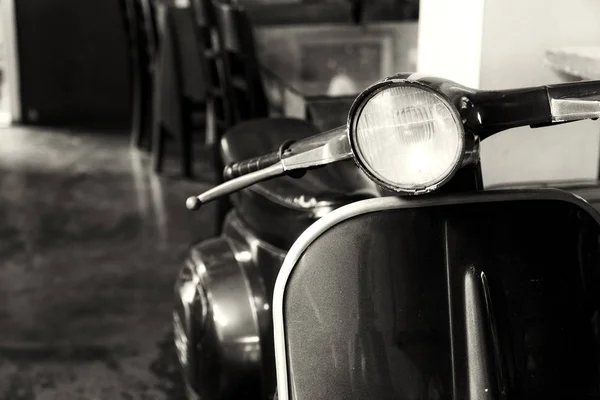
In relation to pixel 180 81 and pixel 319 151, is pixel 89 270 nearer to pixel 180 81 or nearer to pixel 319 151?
pixel 180 81

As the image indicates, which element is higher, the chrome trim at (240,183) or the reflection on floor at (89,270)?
the chrome trim at (240,183)

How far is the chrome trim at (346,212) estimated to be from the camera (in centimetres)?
111

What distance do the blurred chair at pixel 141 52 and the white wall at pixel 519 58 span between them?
3.15 meters

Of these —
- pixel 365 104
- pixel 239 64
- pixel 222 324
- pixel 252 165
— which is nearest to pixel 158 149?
pixel 239 64

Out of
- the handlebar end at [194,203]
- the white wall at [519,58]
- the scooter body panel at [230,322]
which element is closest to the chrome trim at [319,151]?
the handlebar end at [194,203]

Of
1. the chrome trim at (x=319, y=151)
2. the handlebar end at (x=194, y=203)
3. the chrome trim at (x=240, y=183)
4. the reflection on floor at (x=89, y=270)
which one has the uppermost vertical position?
the chrome trim at (x=319, y=151)

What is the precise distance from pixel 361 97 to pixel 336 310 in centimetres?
30

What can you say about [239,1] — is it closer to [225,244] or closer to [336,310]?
[225,244]

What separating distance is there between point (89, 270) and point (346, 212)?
2.27m

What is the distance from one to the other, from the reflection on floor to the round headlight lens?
4.92 ft

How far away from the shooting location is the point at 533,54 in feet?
5.30

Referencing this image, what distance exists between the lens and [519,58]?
161 cm

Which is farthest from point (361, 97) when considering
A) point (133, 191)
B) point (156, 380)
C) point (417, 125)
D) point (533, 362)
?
point (133, 191)

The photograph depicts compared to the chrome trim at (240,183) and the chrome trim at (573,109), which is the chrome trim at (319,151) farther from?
the chrome trim at (573,109)
